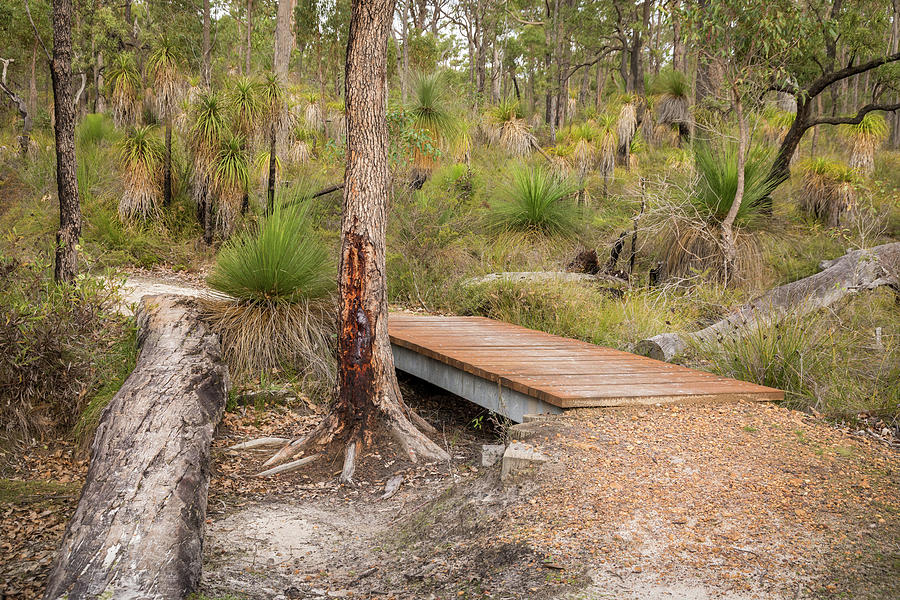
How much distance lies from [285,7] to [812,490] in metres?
14.8

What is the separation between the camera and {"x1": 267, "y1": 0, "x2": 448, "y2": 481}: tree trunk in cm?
450

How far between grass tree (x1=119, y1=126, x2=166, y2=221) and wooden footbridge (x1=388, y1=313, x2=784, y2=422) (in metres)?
6.36

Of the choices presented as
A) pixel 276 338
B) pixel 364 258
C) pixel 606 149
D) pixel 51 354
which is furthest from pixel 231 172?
pixel 606 149

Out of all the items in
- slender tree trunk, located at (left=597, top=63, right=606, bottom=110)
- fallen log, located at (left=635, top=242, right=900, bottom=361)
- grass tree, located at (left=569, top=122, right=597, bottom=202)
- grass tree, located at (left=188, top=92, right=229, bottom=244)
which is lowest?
fallen log, located at (left=635, top=242, right=900, bottom=361)

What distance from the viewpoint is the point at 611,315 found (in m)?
7.18

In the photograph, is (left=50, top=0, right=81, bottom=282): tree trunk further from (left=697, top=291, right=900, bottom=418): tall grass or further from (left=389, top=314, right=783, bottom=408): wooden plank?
(left=697, top=291, right=900, bottom=418): tall grass

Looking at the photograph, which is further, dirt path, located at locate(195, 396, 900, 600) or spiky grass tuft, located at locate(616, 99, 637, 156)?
spiky grass tuft, located at locate(616, 99, 637, 156)

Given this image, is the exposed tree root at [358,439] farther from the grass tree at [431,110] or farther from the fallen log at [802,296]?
the grass tree at [431,110]

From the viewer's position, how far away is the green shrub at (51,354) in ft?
16.5

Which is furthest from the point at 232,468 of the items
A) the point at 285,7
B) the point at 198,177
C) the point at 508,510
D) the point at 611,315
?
the point at 285,7

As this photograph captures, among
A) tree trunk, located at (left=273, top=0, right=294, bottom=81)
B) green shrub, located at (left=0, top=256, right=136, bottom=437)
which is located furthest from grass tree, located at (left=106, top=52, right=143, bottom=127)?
green shrub, located at (left=0, top=256, right=136, bottom=437)

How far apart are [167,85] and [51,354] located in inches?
290

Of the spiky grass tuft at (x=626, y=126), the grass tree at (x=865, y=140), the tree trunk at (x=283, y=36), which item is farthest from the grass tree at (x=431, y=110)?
the grass tree at (x=865, y=140)

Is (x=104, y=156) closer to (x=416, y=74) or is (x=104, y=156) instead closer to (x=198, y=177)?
(x=198, y=177)
